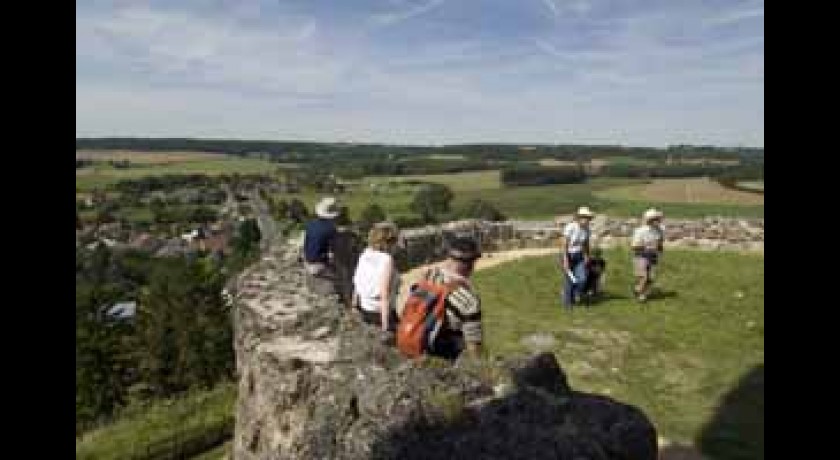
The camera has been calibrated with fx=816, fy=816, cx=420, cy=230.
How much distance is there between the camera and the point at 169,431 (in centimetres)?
1056

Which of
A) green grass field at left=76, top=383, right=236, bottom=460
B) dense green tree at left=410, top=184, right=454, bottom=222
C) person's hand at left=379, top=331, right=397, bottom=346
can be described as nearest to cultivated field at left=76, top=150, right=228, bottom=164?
dense green tree at left=410, top=184, right=454, bottom=222

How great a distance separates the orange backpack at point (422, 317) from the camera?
4977 mm

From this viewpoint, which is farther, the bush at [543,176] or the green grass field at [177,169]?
the green grass field at [177,169]

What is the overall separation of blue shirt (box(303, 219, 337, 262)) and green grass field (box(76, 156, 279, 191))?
68930 millimetres

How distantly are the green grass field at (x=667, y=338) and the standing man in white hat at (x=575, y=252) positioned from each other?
0.43 metres

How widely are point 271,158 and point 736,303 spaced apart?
292 ft

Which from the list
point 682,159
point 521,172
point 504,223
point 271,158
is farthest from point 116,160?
point 504,223

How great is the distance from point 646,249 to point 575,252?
1142mm

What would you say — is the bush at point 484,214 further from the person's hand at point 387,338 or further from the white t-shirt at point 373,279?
the person's hand at point 387,338

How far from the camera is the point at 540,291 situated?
14000mm

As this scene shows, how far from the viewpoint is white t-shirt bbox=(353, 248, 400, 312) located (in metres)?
6.52

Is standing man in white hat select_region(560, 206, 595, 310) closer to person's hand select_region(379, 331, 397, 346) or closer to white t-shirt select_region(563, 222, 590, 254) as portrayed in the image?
white t-shirt select_region(563, 222, 590, 254)

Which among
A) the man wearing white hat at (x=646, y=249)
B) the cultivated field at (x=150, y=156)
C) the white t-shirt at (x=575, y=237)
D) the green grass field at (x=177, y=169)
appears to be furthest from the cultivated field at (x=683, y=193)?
the cultivated field at (x=150, y=156)
